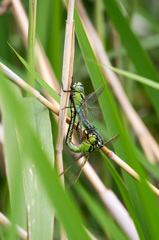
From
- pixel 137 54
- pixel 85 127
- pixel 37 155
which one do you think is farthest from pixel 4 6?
pixel 37 155

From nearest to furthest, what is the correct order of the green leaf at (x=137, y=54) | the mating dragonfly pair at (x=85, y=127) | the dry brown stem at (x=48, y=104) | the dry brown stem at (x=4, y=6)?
the dry brown stem at (x=48, y=104), the mating dragonfly pair at (x=85, y=127), the green leaf at (x=137, y=54), the dry brown stem at (x=4, y=6)

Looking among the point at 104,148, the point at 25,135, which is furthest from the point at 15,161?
the point at 104,148

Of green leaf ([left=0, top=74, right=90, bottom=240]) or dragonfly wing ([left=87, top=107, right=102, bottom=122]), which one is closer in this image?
green leaf ([left=0, top=74, right=90, bottom=240])

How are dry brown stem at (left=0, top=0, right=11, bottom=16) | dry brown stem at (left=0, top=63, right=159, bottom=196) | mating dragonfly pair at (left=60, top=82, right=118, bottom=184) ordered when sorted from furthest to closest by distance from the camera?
dry brown stem at (left=0, top=0, right=11, bottom=16) → mating dragonfly pair at (left=60, top=82, right=118, bottom=184) → dry brown stem at (left=0, top=63, right=159, bottom=196)

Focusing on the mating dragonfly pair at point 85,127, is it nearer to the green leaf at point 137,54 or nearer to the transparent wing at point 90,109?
the transparent wing at point 90,109

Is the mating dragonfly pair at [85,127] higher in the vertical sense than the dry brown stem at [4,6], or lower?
lower

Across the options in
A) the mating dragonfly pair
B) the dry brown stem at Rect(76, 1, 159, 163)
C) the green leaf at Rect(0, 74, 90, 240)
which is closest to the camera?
the green leaf at Rect(0, 74, 90, 240)

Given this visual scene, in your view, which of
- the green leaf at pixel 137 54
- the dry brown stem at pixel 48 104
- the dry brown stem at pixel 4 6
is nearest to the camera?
the dry brown stem at pixel 48 104

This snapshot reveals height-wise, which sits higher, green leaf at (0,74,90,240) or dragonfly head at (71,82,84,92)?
dragonfly head at (71,82,84,92)

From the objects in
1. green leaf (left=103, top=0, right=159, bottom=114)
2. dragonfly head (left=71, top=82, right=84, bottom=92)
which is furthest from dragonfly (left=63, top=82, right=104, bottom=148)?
green leaf (left=103, top=0, right=159, bottom=114)

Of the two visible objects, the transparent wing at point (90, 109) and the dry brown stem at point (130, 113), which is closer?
the transparent wing at point (90, 109)

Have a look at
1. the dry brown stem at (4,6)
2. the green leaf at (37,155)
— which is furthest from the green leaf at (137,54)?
the green leaf at (37,155)

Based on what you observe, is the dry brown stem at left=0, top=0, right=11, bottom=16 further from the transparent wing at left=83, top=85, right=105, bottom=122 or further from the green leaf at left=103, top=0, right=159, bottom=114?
the transparent wing at left=83, top=85, right=105, bottom=122
